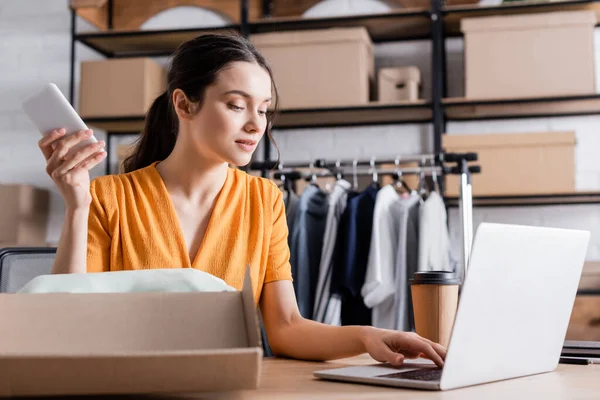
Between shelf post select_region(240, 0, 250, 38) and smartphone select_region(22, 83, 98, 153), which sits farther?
shelf post select_region(240, 0, 250, 38)

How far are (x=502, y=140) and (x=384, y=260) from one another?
75 cm

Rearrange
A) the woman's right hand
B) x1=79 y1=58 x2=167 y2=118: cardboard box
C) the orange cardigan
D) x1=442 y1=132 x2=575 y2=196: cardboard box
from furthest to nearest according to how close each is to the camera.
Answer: x1=79 y1=58 x2=167 y2=118: cardboard box
x1=442 y1=132 x2=575 y2=196: cardboard box
the orange cardigan
the woman's right hand

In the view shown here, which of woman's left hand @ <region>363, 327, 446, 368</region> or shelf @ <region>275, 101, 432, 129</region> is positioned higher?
shelf @ <region>275, 101, 432, 129</region>

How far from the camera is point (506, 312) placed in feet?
2.47

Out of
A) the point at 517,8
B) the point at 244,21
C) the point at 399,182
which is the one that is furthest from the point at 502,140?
the point at 244,21

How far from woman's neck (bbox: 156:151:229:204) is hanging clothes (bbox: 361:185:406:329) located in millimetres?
1054

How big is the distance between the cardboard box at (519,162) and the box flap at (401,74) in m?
0.37

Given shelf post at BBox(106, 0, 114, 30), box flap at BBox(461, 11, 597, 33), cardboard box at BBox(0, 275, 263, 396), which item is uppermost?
shelf post at BBox(106, 0, 114, 30)

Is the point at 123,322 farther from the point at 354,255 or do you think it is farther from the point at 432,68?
the point at 432,68

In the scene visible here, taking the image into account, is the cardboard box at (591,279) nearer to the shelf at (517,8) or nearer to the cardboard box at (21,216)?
the shelf at (517,8)

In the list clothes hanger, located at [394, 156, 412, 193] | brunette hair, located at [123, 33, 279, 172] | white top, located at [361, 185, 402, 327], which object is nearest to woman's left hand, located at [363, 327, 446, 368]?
brunette hair, located at [123, 33, 279, 172]

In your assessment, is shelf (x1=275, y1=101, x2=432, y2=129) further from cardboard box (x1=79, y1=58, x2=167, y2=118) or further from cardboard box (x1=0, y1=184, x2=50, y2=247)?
cardboard box (x1=0, y1=184, x2=50, y2=247)

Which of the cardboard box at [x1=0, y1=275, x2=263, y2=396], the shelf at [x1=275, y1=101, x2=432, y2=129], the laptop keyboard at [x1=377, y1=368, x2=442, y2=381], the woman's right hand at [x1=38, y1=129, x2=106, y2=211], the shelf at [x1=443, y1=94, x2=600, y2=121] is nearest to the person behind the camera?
the cardboard box at [x1=0, y1=275, x2=263, y2=396]

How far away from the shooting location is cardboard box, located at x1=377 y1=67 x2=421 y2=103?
303cm
